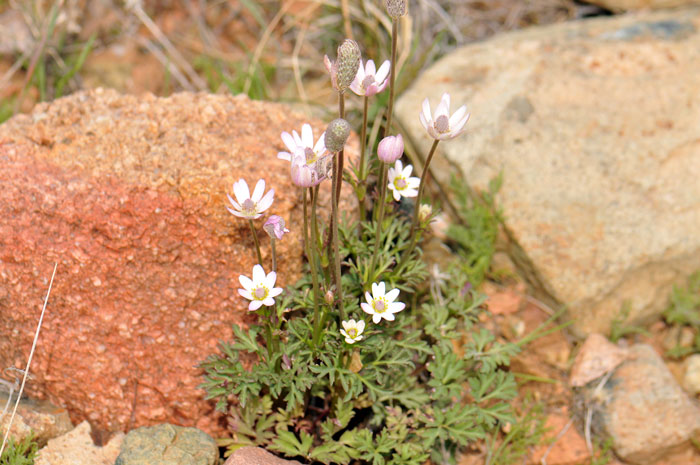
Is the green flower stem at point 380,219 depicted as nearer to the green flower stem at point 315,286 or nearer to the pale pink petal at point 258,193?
the green flower stem at point 315,286

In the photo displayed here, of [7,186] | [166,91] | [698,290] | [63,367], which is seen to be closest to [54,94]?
[166,91]

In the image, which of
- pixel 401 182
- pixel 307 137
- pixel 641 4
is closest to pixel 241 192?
pixel 307 137

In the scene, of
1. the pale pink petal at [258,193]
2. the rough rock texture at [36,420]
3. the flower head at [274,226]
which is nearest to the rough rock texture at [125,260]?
the rough rock texture at [36,420]

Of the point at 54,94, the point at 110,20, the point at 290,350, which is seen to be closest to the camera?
the point at 290,350

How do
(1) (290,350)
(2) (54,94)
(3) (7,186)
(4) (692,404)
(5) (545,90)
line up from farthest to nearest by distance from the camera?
(2) (54,94)
(5) (545,90)
(4) (692,404)
(3) (7,186)
(1) (290,350)

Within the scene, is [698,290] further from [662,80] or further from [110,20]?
[110,20]

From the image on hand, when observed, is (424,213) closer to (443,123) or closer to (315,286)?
(443,123)

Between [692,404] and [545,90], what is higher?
[545,90]

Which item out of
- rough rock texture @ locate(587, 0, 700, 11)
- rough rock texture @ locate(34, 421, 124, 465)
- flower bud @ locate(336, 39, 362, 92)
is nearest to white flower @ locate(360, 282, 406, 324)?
flower bud @ locate(336, 39, 362, 92)
